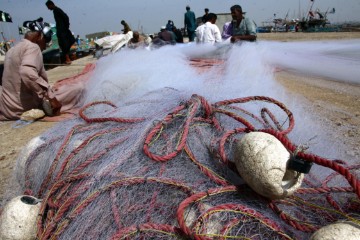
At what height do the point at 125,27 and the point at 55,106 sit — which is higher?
the point at 125,27

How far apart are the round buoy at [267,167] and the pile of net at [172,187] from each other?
7 centimetres

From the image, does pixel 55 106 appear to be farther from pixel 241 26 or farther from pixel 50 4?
pixel 50 4

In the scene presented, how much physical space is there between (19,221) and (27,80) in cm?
300

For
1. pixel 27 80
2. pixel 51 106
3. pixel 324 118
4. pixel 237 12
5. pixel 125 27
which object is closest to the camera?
pixel 324 118

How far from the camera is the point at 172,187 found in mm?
1437

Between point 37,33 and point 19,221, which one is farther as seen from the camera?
point 37,33

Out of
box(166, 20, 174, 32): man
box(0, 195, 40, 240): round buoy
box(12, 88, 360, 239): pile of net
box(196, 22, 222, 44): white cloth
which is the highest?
box(166, 20, 174, 32): man

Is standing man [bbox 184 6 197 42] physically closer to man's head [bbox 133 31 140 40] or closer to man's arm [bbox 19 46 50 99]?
man's head [bbox 133 31 140 40]

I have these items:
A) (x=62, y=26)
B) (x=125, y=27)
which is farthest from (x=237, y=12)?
(x=62, y=26)

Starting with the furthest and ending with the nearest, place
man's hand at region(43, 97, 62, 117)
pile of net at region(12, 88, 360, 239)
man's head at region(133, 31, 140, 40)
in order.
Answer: man's head at region(133, 31, 140, 40), man's hand at region(43, 97, 62, 117), pile of net at region(12, 88, 360, 239)

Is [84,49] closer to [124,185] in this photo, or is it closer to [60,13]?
[60,13]

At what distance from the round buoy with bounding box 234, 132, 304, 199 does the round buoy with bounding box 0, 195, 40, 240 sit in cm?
117

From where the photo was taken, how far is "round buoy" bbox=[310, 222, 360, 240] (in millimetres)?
1048

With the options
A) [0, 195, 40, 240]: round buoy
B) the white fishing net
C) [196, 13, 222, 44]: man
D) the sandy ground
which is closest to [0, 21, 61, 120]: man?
the sandy ground
